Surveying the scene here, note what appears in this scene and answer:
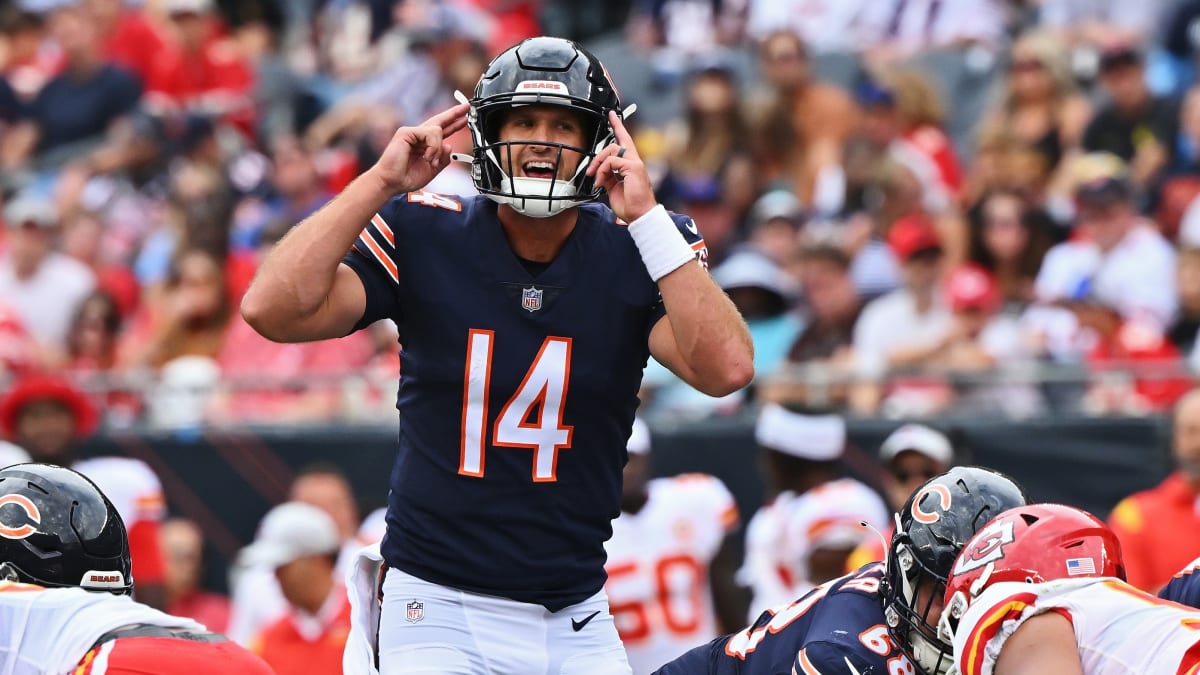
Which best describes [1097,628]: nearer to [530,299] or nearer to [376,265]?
[530,299]

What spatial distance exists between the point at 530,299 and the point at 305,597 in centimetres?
357

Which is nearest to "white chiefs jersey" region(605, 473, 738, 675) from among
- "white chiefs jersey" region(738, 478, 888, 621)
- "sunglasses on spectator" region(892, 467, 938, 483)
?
"white chiefs jersey" region(738, 478, 888, 621)

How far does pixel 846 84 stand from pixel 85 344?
4.67 m

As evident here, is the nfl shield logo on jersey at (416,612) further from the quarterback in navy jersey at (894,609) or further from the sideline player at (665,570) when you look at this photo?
the sideline player at (665,570)

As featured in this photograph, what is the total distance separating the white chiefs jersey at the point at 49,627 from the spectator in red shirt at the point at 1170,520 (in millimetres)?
4369

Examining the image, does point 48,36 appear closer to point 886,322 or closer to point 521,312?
point 886,322

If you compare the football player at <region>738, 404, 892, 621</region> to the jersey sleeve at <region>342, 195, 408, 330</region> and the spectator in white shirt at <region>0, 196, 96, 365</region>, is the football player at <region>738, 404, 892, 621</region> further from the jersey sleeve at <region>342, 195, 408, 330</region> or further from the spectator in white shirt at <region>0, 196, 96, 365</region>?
the spectator in white shirt at <region>0, 196, 96, 365</region>

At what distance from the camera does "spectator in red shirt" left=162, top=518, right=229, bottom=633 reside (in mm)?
9250

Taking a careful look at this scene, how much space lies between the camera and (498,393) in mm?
4703

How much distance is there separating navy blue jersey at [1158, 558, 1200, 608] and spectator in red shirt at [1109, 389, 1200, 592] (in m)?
2.61

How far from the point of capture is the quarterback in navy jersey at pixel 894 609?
4594 mm

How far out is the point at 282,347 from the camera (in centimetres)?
1067

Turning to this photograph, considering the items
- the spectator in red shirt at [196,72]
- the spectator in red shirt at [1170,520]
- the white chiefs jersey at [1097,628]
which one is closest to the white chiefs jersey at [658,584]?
the spectator in red shirt at [1170,520]

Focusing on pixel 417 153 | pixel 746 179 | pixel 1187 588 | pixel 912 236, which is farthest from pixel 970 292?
pixel 417 153
